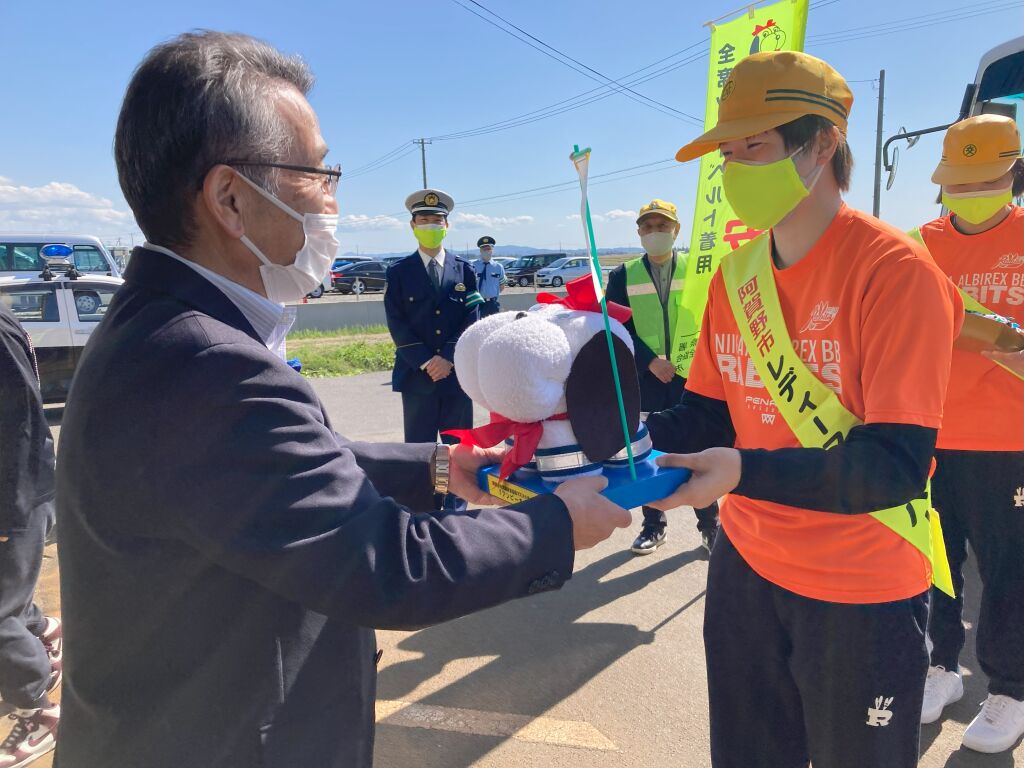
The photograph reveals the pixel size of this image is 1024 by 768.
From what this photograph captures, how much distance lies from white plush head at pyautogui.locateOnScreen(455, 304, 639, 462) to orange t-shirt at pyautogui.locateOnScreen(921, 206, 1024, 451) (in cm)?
183

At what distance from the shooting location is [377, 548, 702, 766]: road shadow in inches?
112

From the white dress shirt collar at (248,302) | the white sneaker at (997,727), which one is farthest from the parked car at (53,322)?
the white sneaker at (997,727)

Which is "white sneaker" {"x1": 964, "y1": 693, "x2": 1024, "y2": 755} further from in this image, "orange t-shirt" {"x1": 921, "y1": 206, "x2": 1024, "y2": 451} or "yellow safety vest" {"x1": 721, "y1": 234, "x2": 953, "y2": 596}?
"yellow safety vest" {"x1": 721, "y1": 234, "x2": 953, "y2": 596}

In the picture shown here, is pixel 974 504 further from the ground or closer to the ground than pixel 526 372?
closer to the ground

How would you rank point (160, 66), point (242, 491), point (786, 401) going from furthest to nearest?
point (786, 401), point (160, 66), point (242, 491)

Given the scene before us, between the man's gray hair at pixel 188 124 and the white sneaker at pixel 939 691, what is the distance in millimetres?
3091

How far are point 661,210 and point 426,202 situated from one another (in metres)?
1.72

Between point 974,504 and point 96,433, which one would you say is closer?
point 96,433

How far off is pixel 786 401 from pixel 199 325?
1280mm

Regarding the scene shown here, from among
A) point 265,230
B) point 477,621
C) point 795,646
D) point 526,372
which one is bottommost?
point 477,621

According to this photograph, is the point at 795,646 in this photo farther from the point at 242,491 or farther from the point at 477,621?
the point at 477,621

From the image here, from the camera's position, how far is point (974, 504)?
258cm

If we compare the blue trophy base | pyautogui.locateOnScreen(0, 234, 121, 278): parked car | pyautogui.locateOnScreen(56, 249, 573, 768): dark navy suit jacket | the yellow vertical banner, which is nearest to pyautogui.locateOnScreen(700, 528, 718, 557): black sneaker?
the yellow vertical banner

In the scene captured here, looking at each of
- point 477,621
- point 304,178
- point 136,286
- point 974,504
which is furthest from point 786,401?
point 477,621
